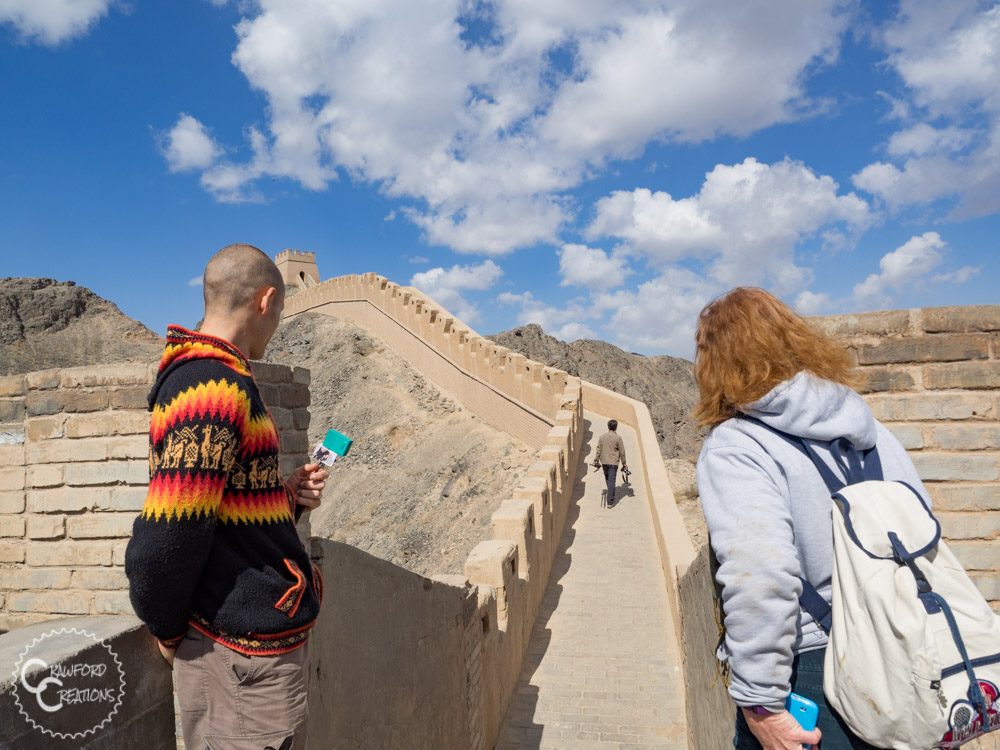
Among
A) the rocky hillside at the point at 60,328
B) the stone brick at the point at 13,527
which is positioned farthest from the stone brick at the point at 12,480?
the rocky hillside at the point at 60,328

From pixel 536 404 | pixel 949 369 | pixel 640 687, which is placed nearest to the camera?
pixel 949 369

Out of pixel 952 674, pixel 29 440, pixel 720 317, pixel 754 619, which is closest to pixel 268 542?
pixel 754 619

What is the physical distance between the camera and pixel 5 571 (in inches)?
154

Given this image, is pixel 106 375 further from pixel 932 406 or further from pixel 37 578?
pixel 932 406

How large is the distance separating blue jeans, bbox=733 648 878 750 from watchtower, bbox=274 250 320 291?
2040 inches

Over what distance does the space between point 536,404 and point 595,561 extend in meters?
8.25

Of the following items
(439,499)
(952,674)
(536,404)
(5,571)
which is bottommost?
(952,674)

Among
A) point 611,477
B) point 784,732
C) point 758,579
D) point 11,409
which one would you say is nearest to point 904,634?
point 758,579

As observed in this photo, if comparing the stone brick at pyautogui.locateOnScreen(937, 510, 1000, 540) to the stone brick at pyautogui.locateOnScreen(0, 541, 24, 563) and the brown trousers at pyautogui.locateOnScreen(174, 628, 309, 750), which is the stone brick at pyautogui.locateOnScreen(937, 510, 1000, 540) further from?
the stone brick at pyautogui.locateOnScreen(0, 541, 24, 563)

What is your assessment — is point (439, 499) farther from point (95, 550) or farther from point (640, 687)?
point (95, 550)

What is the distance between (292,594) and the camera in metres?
1.82

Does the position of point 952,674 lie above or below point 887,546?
below

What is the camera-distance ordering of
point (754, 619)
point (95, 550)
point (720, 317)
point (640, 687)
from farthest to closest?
1. point (640, 687)
2. point (95, 550)
3. point (720, 317)
4. point (754, 619)

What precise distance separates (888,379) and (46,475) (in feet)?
16.5
